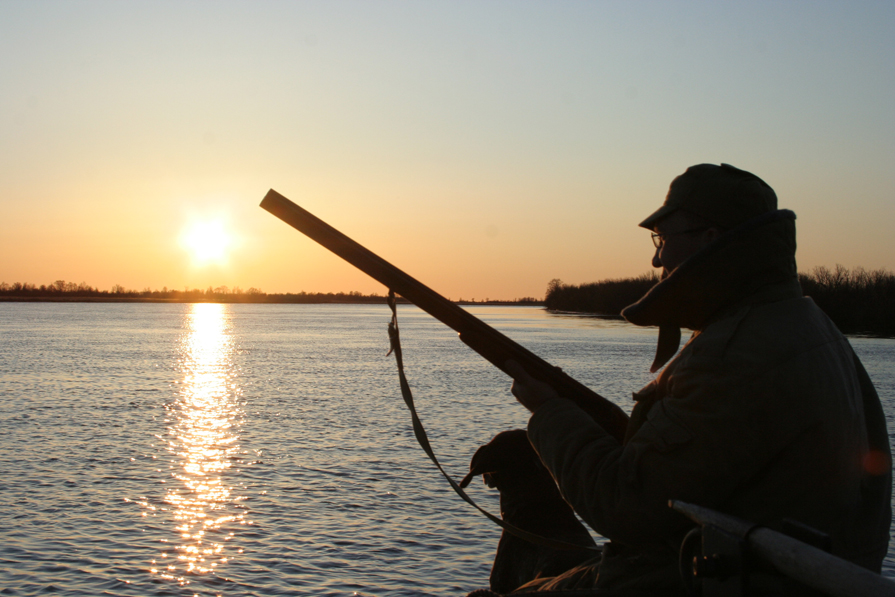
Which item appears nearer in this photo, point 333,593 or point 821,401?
point 821,401

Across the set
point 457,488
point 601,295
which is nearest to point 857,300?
point 601,295

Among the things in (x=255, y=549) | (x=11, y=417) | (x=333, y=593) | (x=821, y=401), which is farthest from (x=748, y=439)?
(x=11, y=417)

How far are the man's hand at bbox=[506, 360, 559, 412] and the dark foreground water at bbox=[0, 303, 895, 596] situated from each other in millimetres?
5143

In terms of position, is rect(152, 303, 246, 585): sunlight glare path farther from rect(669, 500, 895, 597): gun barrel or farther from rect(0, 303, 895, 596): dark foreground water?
rect(669, 500, 895, 597): gun barrel

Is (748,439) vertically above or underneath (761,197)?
underneath

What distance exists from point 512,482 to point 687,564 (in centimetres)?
207

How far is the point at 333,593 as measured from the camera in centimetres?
765

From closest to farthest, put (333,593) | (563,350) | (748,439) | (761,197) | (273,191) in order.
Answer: (748,439) < (761,197) < (273,191) < (333,593) < (563,350)

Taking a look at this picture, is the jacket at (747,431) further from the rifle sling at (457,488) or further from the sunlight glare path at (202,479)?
the sunlight glare path at (202,479)

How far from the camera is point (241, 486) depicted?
12.0m

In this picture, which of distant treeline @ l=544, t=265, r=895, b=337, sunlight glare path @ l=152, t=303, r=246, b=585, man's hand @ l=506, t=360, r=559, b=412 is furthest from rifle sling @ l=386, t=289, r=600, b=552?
distant treeline @ l=544, t=265, r=895, b=337

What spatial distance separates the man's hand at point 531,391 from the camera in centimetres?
320

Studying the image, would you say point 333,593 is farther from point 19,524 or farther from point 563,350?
point 563,350

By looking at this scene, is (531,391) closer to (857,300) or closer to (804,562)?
(804,562)
